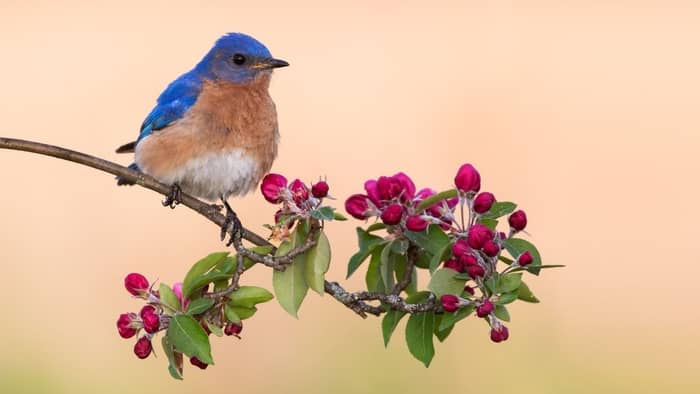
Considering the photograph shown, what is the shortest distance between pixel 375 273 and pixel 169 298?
508 millimetres

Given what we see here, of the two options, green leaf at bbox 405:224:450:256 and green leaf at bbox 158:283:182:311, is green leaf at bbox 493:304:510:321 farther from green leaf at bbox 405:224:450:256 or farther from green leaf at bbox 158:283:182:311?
green leaf at bbox 158:283:182:311

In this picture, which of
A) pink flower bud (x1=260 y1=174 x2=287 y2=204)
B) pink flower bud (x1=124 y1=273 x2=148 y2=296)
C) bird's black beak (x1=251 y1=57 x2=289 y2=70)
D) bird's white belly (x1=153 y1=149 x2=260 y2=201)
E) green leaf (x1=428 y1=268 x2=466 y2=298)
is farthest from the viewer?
bird's black beak (x1=251 y1=57 x2=289 y2=70)

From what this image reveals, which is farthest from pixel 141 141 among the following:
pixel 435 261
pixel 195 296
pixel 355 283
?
pixel 355 283

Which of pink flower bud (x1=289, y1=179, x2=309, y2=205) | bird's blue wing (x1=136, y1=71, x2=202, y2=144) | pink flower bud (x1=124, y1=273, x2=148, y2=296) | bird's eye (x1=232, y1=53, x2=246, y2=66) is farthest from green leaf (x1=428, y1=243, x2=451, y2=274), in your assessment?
bird's eye (x1=232, y1=53, x2=246, y2=66)

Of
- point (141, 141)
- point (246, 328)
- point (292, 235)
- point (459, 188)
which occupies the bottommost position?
point (246, 328)

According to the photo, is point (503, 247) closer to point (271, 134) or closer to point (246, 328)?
point (271, 134)

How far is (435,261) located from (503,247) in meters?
0.16

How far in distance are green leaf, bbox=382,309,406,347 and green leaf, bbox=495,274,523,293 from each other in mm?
245

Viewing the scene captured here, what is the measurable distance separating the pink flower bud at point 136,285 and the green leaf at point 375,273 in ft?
1.76

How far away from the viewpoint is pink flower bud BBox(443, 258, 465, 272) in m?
2.25

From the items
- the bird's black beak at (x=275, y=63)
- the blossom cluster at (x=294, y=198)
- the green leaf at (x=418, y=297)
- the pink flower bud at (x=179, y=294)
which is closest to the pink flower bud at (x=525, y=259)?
the green leaf at (x=418, y=297)

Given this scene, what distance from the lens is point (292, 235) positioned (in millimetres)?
2385

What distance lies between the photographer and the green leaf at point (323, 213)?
227 cm

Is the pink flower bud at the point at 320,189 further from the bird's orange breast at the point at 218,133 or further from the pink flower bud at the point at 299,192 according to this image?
the bird's orange breast at the point at 218,133
